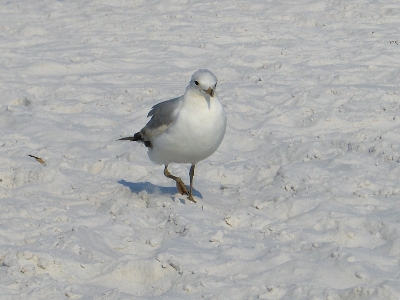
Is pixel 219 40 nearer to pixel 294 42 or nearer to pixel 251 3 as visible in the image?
Result: pixel 294 42

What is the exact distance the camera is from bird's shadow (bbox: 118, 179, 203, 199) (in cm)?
564

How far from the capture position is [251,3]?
11.5 meters

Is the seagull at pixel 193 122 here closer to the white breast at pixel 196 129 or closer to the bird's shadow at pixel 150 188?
the white breast at pixel 196 129

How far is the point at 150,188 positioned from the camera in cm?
571

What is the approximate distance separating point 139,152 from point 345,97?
2.48m

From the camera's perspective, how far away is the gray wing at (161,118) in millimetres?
5152

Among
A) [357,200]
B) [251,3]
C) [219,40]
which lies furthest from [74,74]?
[357,200]

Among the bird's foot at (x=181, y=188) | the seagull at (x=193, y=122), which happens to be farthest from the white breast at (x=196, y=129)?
the bird's foot at (x=181, y=188)

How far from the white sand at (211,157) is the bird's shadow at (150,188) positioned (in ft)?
0.08

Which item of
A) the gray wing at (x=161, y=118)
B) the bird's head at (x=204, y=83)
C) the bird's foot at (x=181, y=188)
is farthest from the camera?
the bird's foot at (x=181, y=188)

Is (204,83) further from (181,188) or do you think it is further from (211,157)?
(211,157)

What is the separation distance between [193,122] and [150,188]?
3.16 ft

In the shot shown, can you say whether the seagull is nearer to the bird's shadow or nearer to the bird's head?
the bird's head

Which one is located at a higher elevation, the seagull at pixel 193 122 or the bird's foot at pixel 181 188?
the seagull at pixel 193 122
